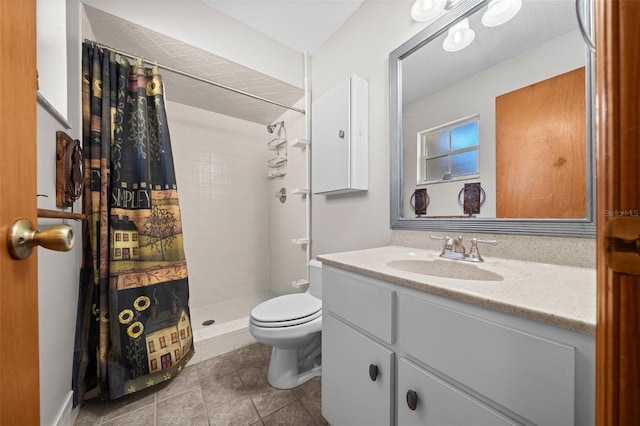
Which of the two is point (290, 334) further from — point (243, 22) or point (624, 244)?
point (243, 22)

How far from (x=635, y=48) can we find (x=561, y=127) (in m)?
0.77

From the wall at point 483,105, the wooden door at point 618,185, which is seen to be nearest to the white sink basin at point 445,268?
the wall at point 483,105

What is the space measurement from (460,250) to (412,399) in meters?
0.58

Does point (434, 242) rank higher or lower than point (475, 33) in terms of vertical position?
lower

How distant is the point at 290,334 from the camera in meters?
1.25

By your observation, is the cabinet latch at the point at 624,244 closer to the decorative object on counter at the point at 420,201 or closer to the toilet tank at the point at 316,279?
the decorative object on counter at the point at 420,201

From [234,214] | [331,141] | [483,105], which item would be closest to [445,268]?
[483,105]

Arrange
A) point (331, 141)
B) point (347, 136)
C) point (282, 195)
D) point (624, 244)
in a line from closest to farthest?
point (624, 244) < point (347, 136) < point (331, 141) < point (282, 195)

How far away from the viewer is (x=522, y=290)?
0.57 m

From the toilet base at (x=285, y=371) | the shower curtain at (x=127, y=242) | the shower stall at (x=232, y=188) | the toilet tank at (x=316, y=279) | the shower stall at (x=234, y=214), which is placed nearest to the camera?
the shower curtain at (x=127, y=242)

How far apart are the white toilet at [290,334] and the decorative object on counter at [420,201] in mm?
776

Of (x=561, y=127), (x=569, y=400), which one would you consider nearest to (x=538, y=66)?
(x=561, y=127)

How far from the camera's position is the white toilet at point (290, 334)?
1257 millimetres

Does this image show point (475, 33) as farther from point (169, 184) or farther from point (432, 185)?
point (169, 184)
